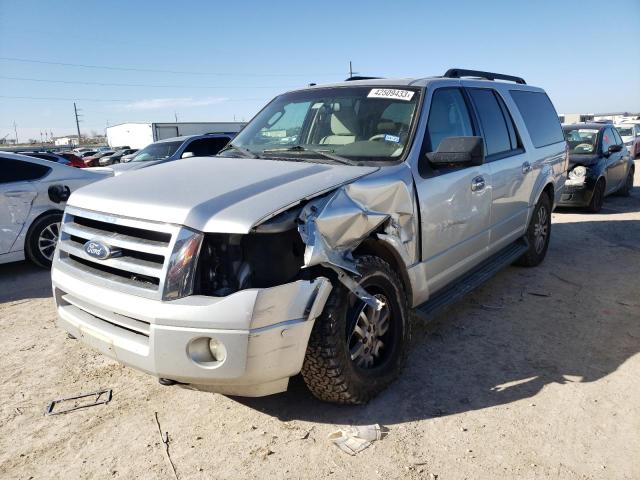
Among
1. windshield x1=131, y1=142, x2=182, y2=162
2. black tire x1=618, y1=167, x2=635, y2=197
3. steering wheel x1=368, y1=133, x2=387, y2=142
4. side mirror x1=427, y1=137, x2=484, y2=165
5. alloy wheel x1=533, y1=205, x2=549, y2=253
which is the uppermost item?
steering wheel x1=368, y1=133, x2=387, y2=142

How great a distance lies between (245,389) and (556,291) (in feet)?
12.5

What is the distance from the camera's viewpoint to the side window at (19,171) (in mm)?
5930

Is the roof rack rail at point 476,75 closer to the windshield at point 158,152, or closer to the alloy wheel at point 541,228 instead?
the alloy wheel at point 541,228

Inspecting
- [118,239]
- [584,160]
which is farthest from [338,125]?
[584,160]

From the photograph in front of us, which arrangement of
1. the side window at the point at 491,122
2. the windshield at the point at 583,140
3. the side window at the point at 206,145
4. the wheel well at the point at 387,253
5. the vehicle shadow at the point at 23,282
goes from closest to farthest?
the wheel well at the point at 387,253 → the side window at the point at 491,122 → the vehicle shadow at the point at 23,282 → the windshield at the point at 583,140 → the side window at the point at 206,145

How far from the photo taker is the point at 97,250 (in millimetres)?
2633

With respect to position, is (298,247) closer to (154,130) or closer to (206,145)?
(206,145)

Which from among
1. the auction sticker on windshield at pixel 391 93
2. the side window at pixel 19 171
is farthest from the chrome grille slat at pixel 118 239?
the side window at pixel 19 171

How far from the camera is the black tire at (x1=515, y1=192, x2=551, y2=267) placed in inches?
220

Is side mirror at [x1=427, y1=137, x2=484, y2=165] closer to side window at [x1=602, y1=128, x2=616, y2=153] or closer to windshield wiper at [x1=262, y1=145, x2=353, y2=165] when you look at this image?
windshield wiper at [x1=262, y1=145, x2=353, y2=165]

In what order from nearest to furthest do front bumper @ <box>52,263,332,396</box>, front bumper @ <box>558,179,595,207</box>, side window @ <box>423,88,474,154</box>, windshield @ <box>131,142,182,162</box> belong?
1. front bumper @ <box>52,263,332,396</box>
2. side window @ <box>423,88,474,154</box>
3. front bumper @ <box>558,179,595,207</box>
4. windshield @ <box>131,142,182,162</box>

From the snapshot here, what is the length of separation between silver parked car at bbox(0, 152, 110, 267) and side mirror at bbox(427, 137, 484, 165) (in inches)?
196

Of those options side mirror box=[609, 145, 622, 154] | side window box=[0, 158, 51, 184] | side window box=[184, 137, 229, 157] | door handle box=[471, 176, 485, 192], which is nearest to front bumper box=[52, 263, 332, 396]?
door handle box=[471, 176, 485, 192]

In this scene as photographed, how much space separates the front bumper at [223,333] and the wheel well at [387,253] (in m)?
0.58
